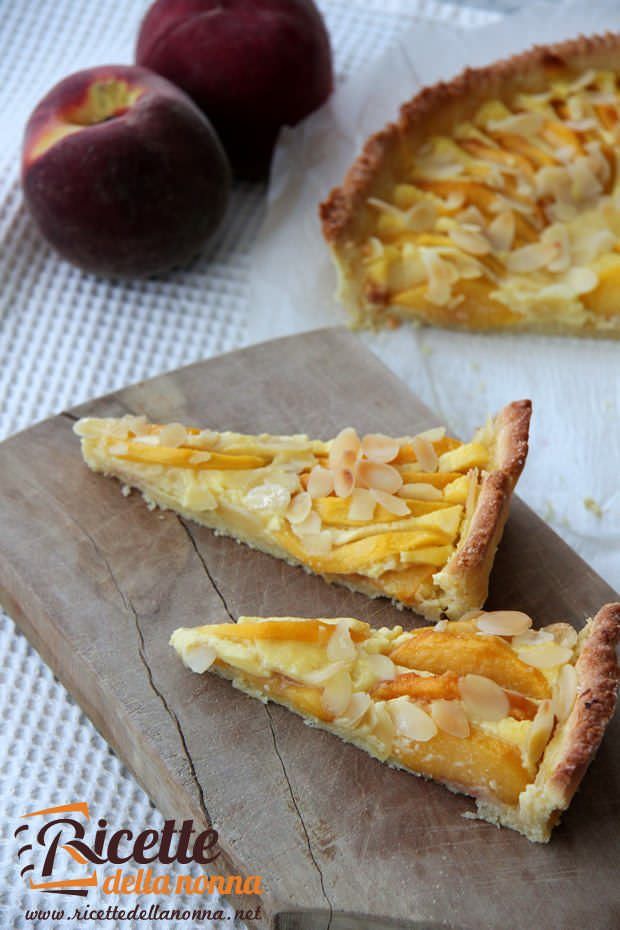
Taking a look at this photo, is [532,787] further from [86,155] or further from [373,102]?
[373,102]

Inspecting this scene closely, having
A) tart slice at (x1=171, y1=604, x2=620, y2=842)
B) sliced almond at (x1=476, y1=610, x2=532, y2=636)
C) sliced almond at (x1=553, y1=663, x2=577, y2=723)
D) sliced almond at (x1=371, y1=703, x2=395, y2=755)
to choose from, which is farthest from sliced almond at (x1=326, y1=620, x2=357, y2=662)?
sliced almond at (x1=553, y1=663, x2=577, y2=723)

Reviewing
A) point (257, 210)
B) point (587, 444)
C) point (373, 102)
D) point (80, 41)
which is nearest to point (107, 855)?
point (587, 444)

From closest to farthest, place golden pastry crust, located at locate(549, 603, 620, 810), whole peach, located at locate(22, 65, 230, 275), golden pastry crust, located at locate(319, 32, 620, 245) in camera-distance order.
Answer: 1. golden pastry crust, located at locate(549, 603, 620, 810)
2. whole peach, located at locate(22, 65, 230, 275)
3. golden pastry crust, located at locate(319, 32, 620, 245)

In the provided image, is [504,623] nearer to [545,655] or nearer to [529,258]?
[545,655]

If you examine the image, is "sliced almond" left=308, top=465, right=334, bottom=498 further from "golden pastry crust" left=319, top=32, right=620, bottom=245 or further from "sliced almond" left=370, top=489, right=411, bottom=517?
"golden pastry crust" left=319, top=32, right=620, bottom=245

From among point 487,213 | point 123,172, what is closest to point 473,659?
point 487,213

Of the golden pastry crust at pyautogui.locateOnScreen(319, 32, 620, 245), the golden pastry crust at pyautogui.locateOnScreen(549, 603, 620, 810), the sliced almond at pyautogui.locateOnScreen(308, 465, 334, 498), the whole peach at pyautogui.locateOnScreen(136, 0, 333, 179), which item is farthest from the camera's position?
the whole peach at pyautogui.locateOnScreen(136, 0, 333, 179)
